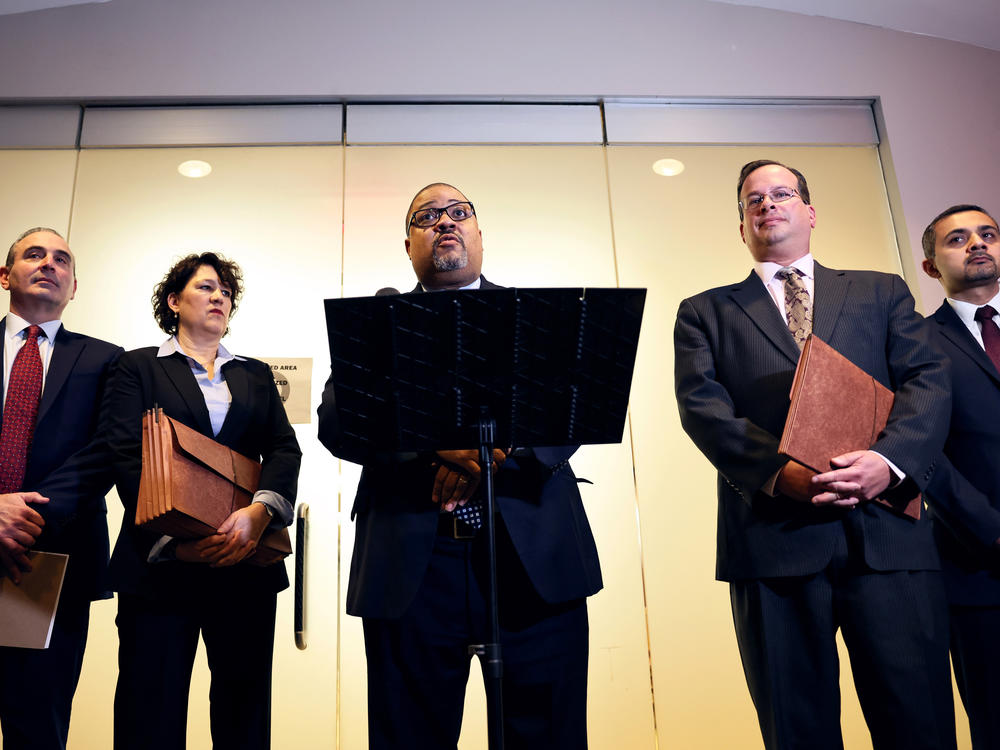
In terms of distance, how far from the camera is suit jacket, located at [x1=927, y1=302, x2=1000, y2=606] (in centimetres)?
233

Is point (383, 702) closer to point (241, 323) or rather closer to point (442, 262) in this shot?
point (442, 262)

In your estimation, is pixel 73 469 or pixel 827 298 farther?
pixel 73 469

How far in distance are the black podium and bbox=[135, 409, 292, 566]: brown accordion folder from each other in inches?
25.7

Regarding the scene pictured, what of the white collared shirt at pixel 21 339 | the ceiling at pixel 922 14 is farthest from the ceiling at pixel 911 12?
the white collared shirt at pixel 21 339

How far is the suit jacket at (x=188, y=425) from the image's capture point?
7.81ft

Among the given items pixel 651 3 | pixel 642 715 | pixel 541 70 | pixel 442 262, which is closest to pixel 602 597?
pixel 642 715

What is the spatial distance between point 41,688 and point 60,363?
0.94 metres

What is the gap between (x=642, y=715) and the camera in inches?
142

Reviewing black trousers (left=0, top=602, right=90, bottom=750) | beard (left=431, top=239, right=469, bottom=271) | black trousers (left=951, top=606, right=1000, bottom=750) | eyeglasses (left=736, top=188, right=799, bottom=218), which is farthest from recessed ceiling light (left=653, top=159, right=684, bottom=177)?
black trousers (left=0, top=602, right=90, bottom=750)

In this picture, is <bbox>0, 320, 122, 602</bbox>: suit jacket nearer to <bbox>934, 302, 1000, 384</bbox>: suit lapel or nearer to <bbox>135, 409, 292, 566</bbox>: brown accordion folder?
<bbox>135, 409, 292, 566</bbox>: brown accordion folder

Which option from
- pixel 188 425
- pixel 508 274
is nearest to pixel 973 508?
pixel 188 425

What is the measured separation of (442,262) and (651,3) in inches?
114

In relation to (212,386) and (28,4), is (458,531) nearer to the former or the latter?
(212,386)

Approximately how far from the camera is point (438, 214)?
2383 millimetres
